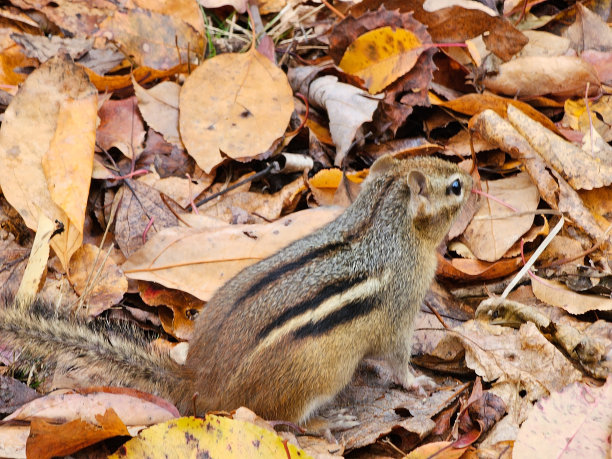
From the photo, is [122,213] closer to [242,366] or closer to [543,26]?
[242,366]

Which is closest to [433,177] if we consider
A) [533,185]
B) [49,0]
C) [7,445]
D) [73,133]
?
[533,185]

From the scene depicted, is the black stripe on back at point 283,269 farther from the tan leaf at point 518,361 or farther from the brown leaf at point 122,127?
the brown leaf at point 122,127

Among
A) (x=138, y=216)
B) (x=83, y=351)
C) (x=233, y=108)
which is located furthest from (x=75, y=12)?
(x=83, y=351)

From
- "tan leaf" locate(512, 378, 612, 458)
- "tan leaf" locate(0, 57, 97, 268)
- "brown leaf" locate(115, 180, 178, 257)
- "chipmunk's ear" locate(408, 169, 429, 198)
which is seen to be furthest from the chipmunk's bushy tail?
"tan leaf" locate(512, 378, 612, 458)

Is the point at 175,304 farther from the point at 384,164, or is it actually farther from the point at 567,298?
the point at 567,298

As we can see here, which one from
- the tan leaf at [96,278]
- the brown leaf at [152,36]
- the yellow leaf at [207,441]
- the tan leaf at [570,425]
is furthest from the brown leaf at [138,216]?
the tan leaf at [570,425]

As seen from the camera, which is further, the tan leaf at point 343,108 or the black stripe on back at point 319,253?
the tan leaf at point 343,108
